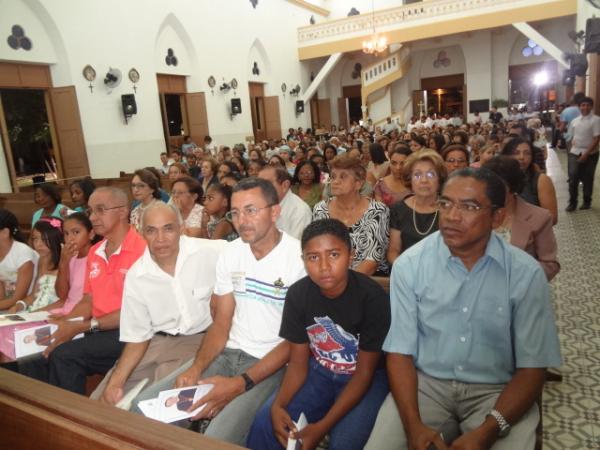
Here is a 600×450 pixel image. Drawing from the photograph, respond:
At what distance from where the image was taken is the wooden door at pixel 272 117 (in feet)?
51.2

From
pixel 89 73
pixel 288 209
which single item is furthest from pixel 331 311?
pixel 89 73

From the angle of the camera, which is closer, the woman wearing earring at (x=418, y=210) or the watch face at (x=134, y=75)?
the woman wearing earring at (x=418, y=210)

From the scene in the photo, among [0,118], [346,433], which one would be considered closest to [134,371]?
[346,433]

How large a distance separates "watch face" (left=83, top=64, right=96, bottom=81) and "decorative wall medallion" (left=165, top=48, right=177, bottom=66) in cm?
269

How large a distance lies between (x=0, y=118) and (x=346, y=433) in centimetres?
912

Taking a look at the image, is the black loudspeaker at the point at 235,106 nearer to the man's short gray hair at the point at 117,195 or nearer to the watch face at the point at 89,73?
the watch face at the point at 89,73

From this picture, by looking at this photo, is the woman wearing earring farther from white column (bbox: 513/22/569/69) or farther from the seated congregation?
white column (bbox: 513/22/569/69)

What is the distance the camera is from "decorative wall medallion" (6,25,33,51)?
317 inches

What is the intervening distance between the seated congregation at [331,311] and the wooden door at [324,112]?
53.8ft

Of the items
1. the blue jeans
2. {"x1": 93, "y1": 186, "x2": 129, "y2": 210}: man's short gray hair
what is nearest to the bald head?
{"x1": 93, "y1": 186, "x2": 129, "y2": 210}: man's short gray hair

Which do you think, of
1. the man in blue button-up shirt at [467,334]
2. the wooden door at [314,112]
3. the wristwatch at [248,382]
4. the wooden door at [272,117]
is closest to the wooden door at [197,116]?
the wooden door at [272,117]

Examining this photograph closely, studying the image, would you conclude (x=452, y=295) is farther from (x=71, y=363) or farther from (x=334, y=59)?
(x=334, y=59)

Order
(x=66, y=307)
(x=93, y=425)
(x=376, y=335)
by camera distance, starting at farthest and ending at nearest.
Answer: (x=66, y=307) < (x=376, y=335) < (x=93, y=425)

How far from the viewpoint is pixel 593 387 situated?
7.83 ft
